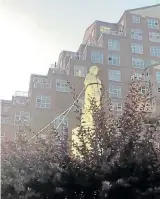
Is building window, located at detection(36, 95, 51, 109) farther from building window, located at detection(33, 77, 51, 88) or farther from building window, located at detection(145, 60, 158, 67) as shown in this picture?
building window, located at detection(145, 60, 158, 67)

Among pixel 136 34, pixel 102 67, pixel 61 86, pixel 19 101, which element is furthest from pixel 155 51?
pixel 19 101

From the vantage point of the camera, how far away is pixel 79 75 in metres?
30.0

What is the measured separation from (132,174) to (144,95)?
1430mm

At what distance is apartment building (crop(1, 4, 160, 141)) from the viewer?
28906mm

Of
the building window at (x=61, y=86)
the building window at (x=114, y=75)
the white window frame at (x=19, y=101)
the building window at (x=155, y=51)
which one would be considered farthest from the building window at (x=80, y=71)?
the building window at (x=155, y=51)

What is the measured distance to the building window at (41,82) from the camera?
97.7 ft

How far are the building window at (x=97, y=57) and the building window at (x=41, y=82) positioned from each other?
417 cm

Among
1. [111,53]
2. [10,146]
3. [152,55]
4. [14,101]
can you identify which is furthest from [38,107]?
[10,146]

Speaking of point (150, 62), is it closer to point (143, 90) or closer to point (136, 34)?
point (136, 34)

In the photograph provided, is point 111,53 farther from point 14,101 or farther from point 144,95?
point 144,95

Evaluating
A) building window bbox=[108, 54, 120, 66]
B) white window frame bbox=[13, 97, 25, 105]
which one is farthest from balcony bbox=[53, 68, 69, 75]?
building window bbox=[108, 54, 120, 66]

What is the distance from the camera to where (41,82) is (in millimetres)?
30172

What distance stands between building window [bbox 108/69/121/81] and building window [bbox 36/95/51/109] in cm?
544

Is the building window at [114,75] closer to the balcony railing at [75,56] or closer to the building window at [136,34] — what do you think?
the balcony railing at [75,56]
